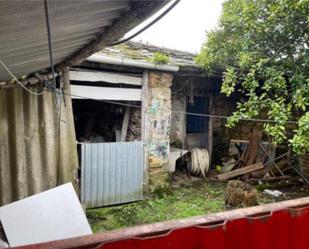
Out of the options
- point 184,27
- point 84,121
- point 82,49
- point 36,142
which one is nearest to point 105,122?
point 84,121

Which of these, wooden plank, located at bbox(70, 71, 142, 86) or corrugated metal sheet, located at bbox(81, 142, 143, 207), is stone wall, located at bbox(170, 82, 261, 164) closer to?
corrugated metal sheet, located at bbox(81, 142, 143, 207)

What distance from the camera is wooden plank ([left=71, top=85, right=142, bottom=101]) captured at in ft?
18.1

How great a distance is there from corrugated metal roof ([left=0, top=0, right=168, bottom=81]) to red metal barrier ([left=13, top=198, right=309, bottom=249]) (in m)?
1.01

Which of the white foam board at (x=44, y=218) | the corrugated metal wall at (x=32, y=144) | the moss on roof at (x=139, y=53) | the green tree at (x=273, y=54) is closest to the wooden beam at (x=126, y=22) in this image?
the corrugated metal wall at (x=32, y=144)

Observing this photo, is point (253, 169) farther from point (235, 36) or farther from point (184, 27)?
point (184, 27)

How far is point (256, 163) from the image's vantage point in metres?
8.09

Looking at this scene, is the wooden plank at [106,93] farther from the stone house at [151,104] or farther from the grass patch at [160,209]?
the grass patch at [160,209]

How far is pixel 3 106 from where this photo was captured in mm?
3912

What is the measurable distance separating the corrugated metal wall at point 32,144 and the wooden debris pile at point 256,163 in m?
4.55

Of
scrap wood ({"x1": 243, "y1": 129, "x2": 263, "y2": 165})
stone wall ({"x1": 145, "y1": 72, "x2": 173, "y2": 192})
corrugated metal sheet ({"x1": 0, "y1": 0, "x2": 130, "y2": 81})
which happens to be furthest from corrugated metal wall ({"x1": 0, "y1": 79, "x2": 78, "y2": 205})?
scrap wood ({"x1": 243, "y1": 129, "x2": 263, "y2": 165})

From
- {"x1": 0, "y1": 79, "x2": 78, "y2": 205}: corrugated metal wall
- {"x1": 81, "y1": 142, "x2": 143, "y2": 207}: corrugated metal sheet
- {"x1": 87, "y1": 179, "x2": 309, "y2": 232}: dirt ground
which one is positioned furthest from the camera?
{"x1": 81, "y1": 142, "x2": 143, "y2": 207}: corrugated metal sheet

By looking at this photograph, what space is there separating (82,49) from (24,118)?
74.1 inches

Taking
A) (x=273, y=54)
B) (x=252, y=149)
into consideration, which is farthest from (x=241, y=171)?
(x=273, y=54)

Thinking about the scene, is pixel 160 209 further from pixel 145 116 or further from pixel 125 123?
pixel 125 123
